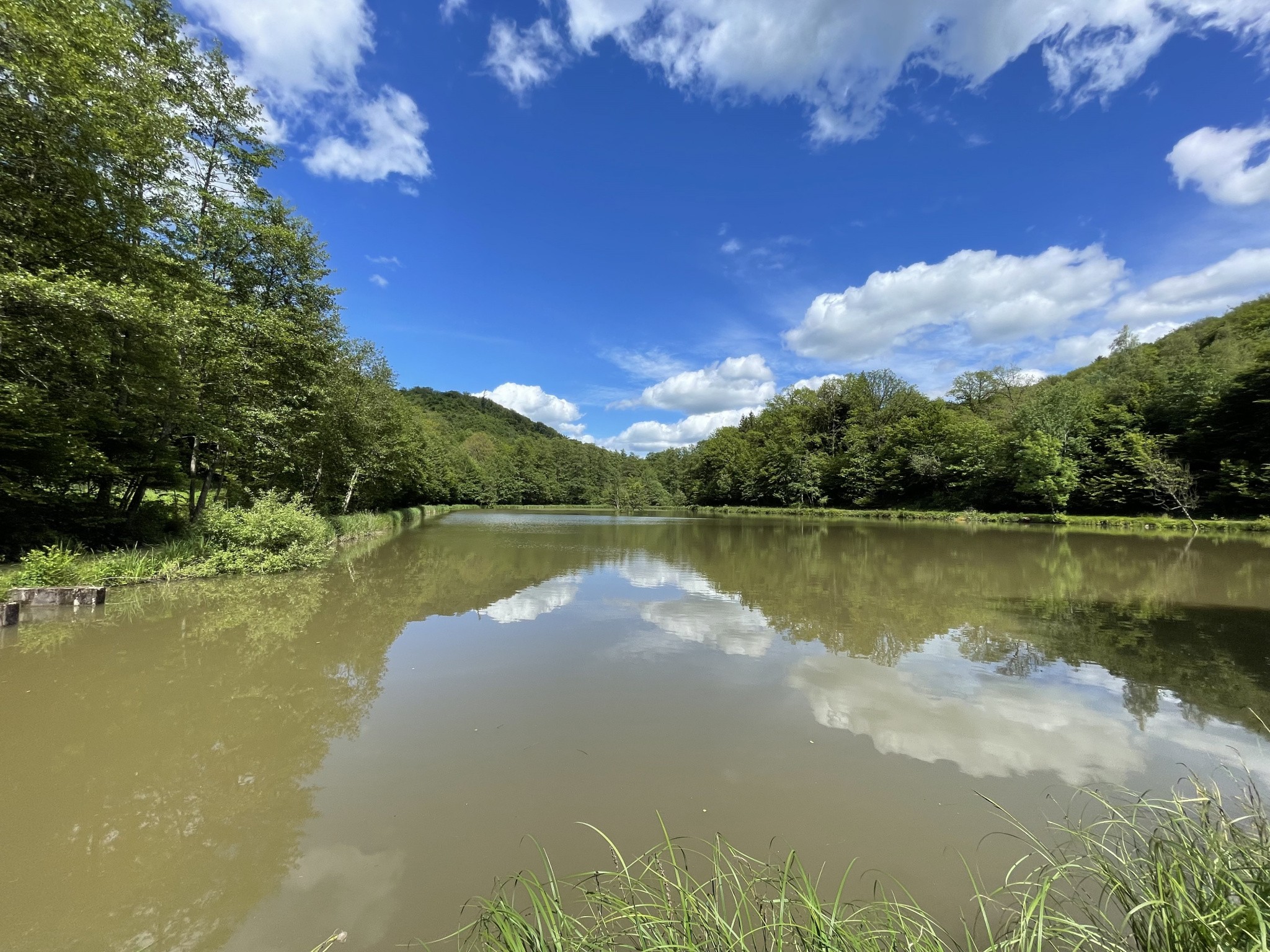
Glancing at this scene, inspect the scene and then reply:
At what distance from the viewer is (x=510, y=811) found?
10.2ft

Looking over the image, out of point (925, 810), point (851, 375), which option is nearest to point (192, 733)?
point (925, 810)

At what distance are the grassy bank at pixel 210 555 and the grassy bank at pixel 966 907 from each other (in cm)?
924

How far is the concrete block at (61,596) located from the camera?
7031 millimetres

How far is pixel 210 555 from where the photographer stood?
1078cm

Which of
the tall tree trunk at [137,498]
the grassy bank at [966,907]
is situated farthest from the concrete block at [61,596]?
A: the grassy bank at [966,907]

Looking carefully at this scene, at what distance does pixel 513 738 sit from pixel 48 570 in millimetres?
8252

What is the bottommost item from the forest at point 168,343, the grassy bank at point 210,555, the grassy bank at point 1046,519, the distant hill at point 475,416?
the grassy bank at point 1046,519

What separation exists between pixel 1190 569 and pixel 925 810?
51.9ft

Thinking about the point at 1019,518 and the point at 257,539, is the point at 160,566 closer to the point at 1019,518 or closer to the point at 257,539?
the point at 257,539

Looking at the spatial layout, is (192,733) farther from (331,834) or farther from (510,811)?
(510,811)

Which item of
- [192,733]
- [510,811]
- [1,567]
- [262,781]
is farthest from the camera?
[1,567]

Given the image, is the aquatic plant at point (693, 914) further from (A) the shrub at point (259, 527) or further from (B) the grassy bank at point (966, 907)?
(A) the shrub at point (259, 527)

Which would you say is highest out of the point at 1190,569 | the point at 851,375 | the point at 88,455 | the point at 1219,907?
the point at 851,375

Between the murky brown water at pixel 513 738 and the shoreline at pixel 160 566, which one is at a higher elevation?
the shoreline at pixel 160 566
